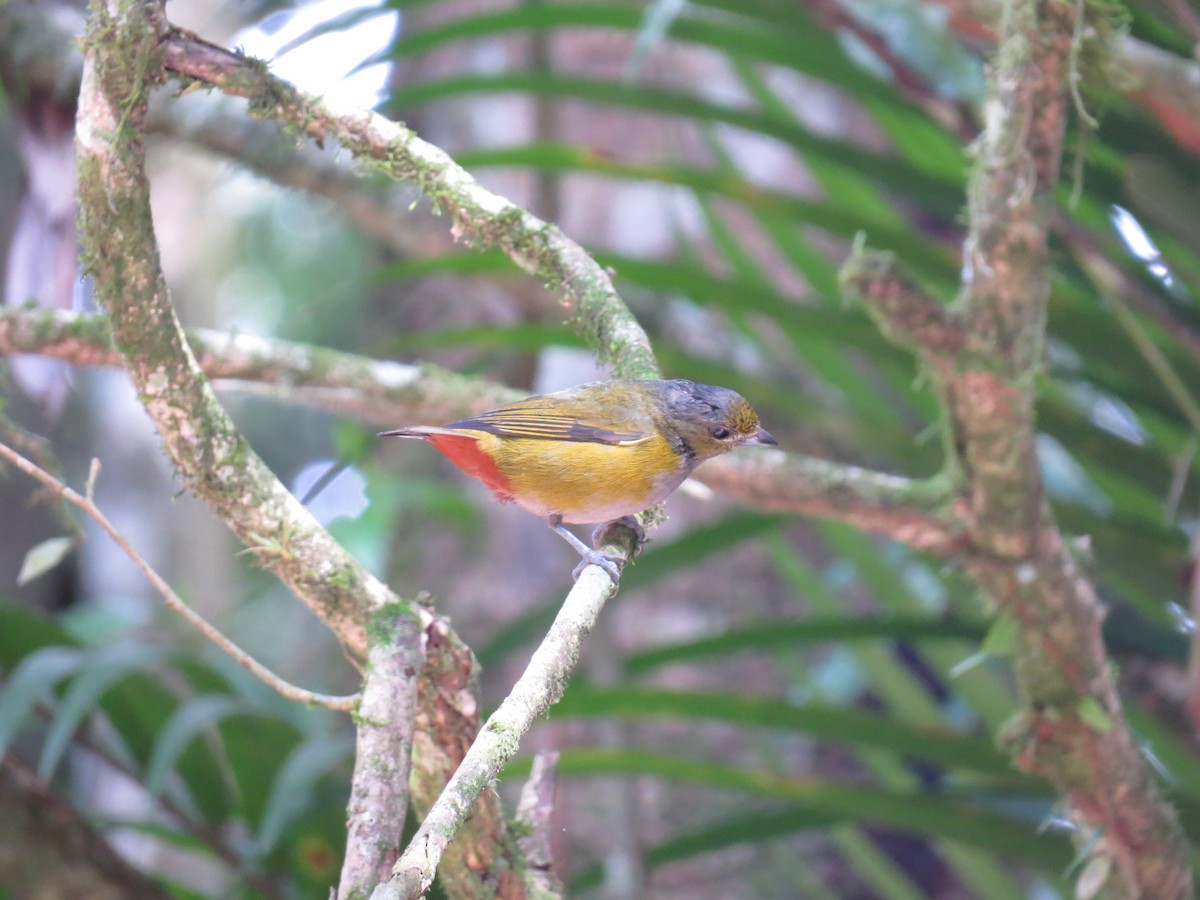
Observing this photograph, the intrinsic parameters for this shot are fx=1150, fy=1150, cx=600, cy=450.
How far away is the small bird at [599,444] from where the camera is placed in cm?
220

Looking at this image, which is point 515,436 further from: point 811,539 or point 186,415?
point 811,539

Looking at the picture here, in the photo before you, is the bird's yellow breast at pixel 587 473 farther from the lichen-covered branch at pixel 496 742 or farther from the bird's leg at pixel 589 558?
the lichen-covered branch at pixel 496 742

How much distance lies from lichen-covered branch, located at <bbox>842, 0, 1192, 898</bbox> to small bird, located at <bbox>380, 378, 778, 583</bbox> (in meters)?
0.41

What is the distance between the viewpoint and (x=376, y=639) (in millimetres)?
1375

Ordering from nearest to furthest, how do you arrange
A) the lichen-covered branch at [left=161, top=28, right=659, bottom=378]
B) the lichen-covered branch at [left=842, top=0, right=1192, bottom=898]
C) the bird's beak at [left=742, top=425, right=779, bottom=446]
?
1. the lichen-covered branch at [left=161, top=28, right=659, bottom=378]
2. the lichen-covered branch at [left=842, top=0, right=1192, bottom=898]
3. the bird's beak at [left=742, top=425, right=779, bottom=446]

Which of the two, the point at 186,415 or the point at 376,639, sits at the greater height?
the point at 186,415

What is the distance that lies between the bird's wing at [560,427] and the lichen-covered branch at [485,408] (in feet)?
0.38

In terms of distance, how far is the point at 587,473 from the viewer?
2.22 meters

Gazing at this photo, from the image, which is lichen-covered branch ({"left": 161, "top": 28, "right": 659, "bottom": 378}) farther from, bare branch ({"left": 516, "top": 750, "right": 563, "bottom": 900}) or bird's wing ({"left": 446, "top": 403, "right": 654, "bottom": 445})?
bare branch ({"left": 516, "top": 750, "right": 563, "bottom": 900})

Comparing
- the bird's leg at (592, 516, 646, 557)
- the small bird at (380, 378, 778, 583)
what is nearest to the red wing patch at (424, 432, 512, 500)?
the small bird at (380, 378, 778, 583)

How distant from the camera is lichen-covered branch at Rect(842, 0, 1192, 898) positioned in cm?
205

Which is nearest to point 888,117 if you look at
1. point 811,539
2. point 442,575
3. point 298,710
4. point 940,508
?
point 940,508

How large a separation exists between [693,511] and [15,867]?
334 centimetres

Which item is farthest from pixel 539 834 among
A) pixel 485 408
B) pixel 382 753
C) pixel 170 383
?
pixel 485 408
